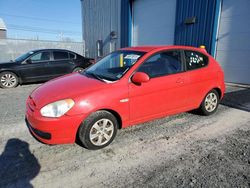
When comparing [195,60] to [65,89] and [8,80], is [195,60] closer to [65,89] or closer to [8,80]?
[65,89]

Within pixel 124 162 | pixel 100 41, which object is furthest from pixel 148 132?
pixel 100 41

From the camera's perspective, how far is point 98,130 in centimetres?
294

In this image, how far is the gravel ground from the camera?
2.35 m

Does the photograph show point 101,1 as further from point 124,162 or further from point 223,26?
point 124,162

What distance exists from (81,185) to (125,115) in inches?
49.2

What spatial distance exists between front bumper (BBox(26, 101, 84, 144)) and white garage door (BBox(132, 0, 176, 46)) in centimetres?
759

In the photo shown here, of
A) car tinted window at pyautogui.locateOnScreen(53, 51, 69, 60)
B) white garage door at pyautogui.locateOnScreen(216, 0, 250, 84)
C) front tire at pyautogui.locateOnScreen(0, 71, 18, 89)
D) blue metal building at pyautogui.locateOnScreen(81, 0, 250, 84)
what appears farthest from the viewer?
car tinted window at pyautogui.locateOnScreen(53, 51, 69, 60)

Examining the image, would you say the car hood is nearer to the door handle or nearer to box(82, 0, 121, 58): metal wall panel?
the door handle

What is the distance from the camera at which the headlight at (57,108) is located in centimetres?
269

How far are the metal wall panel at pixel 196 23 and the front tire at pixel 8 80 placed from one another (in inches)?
274

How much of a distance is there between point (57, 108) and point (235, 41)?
684 centimetres

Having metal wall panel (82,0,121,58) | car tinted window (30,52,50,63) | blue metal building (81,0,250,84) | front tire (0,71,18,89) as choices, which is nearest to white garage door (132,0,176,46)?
blue metal building (81,0,250,84)

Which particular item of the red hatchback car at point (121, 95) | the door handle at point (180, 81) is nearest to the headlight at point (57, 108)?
the red hatchback car at point (121, 95)

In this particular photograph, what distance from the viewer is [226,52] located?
23.9ft
